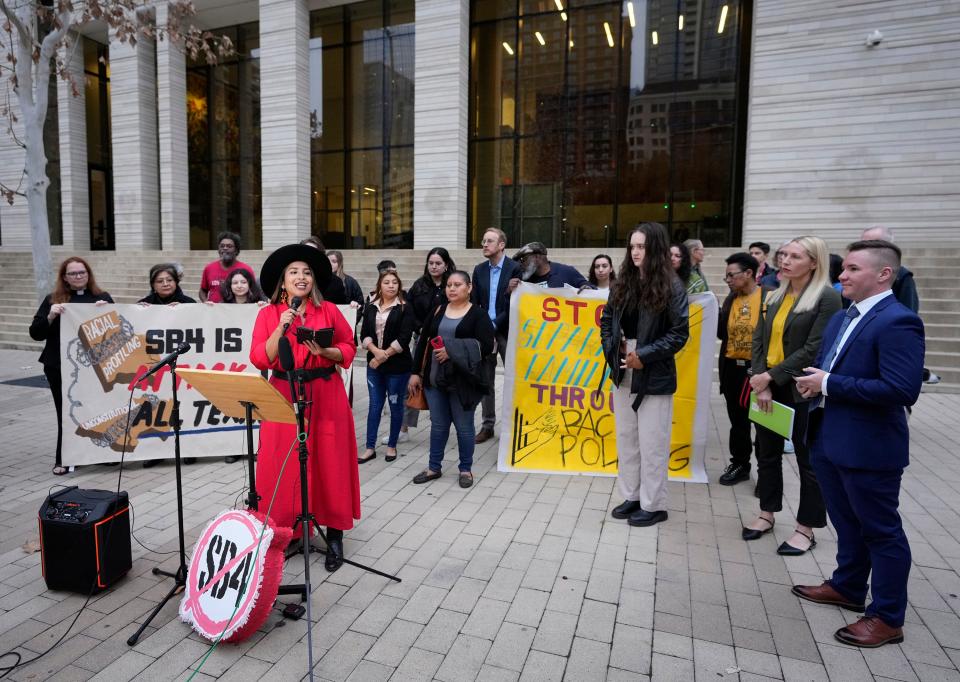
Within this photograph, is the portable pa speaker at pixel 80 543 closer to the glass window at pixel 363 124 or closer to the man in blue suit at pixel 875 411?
the man in blue suit at pixel 875 411

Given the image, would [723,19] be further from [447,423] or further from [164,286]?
[164,286]

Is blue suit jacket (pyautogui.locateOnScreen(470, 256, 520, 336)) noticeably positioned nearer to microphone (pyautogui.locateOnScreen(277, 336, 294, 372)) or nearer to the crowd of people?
the crowd of people

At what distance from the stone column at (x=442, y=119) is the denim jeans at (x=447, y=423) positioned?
11.3 m

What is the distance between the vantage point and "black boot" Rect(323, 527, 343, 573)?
385 centimetres

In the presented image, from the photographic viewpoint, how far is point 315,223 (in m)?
22.2

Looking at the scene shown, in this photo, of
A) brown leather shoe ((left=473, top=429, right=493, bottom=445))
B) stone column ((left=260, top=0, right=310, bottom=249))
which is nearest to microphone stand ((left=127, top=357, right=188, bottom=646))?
brown leather shoe ((left=473, top=429, right=493, bottom=445))

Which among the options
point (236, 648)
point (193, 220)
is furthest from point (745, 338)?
point (193, 220)

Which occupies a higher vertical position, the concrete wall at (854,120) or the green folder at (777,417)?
the concrete wall at (854,120)

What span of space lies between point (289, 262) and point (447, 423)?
2351 millimetres

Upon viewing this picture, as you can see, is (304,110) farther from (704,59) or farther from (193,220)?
(704,59)

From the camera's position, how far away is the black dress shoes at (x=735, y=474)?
544 centimetres

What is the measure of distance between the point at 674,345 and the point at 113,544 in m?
3.94

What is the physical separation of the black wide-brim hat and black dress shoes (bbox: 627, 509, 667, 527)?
290 centimetres

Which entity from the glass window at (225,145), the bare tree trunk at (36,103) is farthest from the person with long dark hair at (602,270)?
the glass window at (225,145)
